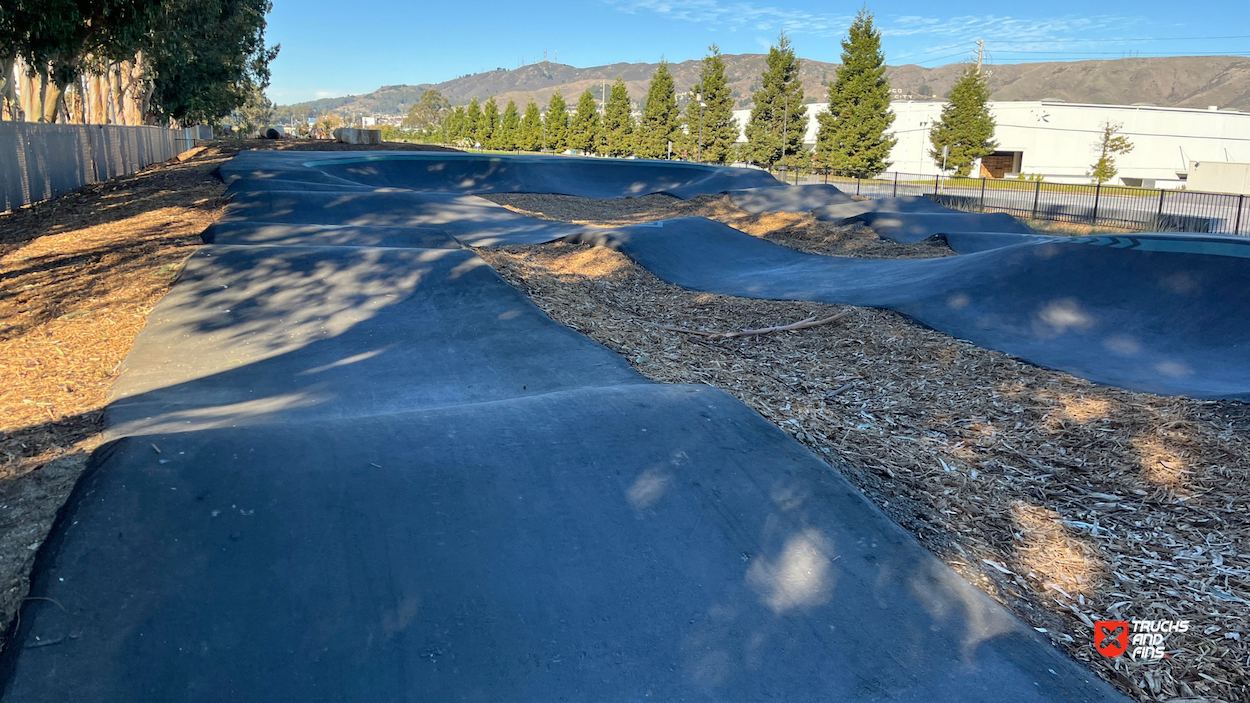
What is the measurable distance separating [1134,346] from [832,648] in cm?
647

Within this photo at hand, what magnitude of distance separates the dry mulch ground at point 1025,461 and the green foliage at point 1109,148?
5942cm

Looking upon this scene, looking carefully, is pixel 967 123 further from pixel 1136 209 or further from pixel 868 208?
pixel 868 208

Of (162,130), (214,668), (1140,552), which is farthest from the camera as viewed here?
(162,130)

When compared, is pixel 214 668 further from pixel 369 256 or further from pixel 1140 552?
pixel 369 256

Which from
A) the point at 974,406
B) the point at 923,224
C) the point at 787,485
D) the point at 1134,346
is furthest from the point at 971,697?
the point at 923,224

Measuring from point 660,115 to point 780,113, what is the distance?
37.0ft

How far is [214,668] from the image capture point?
2543mm

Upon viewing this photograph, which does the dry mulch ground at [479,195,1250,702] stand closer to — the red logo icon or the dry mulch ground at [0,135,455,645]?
the red logo icon

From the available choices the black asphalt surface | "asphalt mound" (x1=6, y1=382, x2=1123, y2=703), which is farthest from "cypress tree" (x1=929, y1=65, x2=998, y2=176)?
"asphalt mound" (x1=6, y1=382, x2=1123, y2=703)

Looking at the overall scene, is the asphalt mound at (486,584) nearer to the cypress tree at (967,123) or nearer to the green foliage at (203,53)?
the green foliage at (203,53)

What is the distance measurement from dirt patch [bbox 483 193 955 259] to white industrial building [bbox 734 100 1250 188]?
47814mm

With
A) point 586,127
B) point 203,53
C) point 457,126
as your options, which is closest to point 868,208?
point 203,53

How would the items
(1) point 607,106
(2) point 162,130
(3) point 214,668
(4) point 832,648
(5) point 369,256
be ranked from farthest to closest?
(1) point 607,106 → (2) point 162,130 → (5) point 369,256 → (4) point 832,648 → (3) point 214,668

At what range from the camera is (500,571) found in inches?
123
